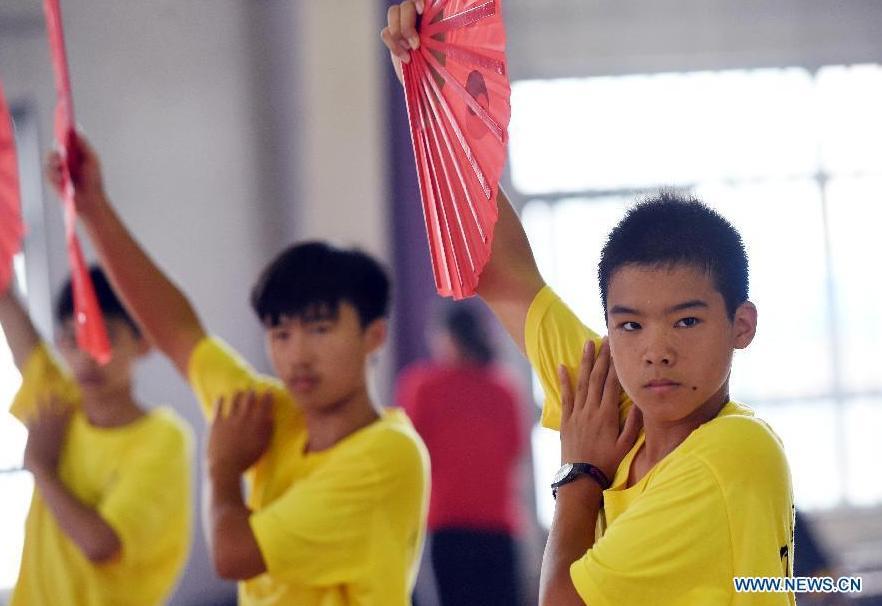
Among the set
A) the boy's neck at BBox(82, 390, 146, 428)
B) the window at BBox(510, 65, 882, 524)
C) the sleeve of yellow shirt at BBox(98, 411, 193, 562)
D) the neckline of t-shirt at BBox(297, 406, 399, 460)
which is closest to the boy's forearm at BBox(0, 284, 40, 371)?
the boy's neck at BBox(82, 390, 146, 428)

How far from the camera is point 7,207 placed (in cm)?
171

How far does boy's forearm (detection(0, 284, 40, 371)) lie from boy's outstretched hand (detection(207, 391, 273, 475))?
17.7 inches

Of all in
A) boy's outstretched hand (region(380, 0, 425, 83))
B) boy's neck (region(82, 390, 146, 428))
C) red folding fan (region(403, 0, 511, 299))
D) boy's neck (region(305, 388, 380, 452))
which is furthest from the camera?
boy's neck (region(82, 390, 146, 428))

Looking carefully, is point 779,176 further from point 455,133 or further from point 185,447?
point 455,133

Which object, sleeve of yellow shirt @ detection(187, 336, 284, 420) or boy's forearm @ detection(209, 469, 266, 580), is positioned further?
sleeve of yellow shirt @ detection(187, 336, 284, 420)

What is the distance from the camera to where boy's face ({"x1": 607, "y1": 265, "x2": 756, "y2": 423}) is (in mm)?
931

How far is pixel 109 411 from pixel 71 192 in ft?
1.19

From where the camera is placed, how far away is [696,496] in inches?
35.2

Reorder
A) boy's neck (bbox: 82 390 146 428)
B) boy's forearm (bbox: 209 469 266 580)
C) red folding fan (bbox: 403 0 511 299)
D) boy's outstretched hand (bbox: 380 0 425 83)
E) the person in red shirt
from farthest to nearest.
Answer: the person in red shirt → boy's neck (bbox: 82 390 146 428) → boy's forearm (bbox: 209 469 266 580) → boy's outstretched hand (bbox: 380 0 425 83) → red folding fan (bbox: 403 0 511 299)

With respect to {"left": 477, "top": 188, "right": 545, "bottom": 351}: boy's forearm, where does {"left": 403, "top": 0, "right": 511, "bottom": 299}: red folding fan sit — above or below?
above

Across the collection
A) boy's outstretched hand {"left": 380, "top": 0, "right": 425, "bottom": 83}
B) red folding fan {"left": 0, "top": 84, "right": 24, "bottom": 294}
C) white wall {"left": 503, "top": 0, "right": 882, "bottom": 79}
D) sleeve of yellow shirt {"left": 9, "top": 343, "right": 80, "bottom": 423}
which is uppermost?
white wall {"left": 503, "top": 0, "right": 882, "bottom": 79}

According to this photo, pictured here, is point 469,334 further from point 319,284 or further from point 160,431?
point 319,284

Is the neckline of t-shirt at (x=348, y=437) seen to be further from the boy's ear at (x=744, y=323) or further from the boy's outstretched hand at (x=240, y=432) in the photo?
the boy's ear at (x=744, y=323)

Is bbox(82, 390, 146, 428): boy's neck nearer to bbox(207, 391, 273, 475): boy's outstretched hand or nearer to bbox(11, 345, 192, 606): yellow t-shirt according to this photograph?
bbox(11, 345, 192, 606): yellow t-shirt
